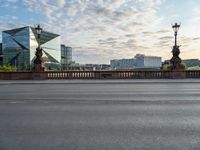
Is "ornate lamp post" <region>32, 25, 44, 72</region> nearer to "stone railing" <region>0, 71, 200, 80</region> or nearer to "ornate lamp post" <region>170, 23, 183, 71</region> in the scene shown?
"stone railing" <region>0, 71, 200, 80</region>

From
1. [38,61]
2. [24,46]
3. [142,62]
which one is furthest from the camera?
[24,46]

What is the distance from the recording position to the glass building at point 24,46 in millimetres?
124562

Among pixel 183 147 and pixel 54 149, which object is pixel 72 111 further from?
pixel 183 147

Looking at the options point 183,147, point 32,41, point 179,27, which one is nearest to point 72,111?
point 183,147

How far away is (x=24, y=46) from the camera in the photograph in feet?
411

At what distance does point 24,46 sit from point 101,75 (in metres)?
104

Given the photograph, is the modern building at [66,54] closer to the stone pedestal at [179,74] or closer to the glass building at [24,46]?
the glass building at [24,46]

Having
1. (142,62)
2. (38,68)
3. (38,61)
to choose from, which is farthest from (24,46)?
(38,61)

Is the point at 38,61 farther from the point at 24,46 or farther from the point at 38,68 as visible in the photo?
the point at 24,46

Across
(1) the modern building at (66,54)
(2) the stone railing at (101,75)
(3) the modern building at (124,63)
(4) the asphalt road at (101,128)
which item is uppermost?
(1) the modern building at (66,54)

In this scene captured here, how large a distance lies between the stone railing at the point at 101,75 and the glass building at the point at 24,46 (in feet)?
297

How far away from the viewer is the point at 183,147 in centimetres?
526

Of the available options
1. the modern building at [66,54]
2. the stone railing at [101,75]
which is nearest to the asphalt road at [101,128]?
the stone railing at [101,75]

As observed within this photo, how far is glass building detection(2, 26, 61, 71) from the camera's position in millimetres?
124562
